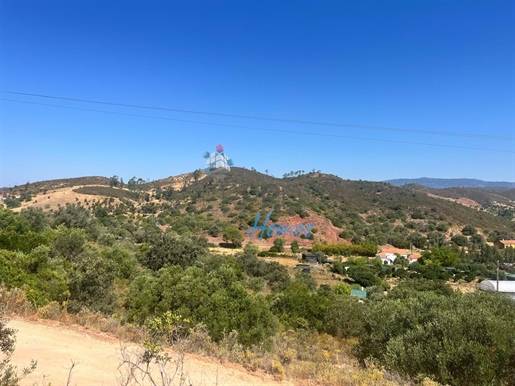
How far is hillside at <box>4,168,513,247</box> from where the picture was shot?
2464 inches

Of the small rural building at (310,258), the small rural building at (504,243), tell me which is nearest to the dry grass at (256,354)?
the small rural building at (310,258)

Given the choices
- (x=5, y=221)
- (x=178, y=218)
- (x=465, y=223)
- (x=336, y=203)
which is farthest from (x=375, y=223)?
(x=5, y=221)

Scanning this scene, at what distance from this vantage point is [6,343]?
3984 mm

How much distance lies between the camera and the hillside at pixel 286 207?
62.6m

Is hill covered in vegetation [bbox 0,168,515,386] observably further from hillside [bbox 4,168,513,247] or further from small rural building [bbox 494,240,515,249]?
small rural building [bbox 494,240,515,249]

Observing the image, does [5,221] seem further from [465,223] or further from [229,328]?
[465,223]

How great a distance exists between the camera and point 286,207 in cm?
6762

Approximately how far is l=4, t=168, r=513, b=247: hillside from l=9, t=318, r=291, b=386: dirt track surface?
46349mm

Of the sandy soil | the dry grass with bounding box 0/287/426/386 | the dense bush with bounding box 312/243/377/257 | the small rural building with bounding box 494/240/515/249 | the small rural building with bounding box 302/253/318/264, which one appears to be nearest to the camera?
the dry grass with bounding box 0/287/426/386

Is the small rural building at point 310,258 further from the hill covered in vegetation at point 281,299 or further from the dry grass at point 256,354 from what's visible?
the dry grass at point 256,354

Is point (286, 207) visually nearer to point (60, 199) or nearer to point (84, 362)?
point (60, 199)

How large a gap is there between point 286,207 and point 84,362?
2456 inches

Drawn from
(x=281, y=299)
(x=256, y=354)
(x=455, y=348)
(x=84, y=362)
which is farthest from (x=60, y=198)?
(x=455, y=348)

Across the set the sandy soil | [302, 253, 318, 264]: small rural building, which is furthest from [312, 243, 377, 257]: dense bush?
the sandy soil
